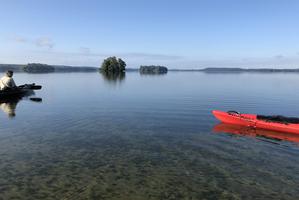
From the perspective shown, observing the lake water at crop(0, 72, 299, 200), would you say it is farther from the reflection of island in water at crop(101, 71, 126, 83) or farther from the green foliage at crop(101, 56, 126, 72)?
the green foliage at crop(101, 56, 126, 72)

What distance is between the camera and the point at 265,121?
988 inches

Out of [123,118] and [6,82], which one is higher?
[6,82]

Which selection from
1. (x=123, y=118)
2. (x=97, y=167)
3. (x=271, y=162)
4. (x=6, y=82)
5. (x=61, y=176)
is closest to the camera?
(x=61, y=176)

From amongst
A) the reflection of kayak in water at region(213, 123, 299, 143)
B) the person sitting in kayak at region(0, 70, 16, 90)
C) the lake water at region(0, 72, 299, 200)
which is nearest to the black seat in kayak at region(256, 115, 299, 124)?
the reflection of kayak in water at region(213, 123, 299, 143)

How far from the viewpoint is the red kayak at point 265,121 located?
23938 millimetres

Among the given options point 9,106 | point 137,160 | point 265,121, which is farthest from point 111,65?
point 137,160

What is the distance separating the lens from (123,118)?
28750 millimetres

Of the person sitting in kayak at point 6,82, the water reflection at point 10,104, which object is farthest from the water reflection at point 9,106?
the person sitting in kayak at point 6,82

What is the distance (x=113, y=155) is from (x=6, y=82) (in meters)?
29.5

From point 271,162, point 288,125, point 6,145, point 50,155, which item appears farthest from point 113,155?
point 288,125

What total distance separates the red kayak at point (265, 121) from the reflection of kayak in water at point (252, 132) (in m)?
0.38

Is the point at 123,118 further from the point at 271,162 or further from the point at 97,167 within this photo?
the point at 271,162

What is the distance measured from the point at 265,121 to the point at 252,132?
180 cm

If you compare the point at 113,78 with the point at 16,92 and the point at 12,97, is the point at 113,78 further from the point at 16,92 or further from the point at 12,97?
the point at 12,97
